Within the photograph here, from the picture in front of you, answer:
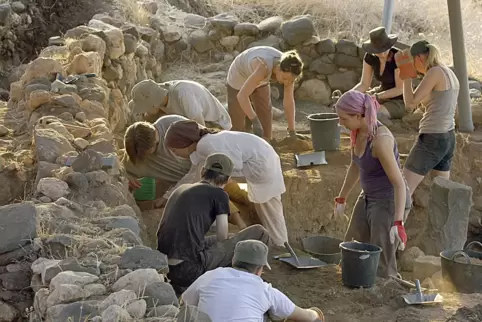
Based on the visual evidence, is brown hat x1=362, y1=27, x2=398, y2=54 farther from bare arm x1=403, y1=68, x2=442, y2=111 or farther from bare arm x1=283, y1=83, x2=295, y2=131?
bare arm x1=403, y1=68, x2=442, y2=111

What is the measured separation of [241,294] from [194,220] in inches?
48.0

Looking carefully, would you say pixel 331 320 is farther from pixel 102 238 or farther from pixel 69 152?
pixel 69 152

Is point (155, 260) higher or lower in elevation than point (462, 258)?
higher

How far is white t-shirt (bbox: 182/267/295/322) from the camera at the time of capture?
4094mm

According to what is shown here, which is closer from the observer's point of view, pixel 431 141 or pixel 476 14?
pixel 431 141

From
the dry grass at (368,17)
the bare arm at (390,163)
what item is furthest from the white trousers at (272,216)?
the dry grass at (368,17)

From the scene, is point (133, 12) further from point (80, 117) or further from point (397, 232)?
point (397, 232)

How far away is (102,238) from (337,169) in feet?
15.7

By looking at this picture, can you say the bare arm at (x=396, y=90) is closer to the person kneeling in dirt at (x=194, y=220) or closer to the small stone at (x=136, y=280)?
the person kneeling in dirt at (x=194, y=220)

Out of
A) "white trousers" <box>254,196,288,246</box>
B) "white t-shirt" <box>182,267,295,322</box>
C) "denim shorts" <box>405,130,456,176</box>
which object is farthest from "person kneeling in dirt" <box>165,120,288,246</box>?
"white t-shirt" <box>182,267,295,322</box>

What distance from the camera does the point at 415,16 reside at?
624 inches

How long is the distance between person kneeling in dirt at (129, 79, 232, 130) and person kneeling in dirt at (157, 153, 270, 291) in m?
2.22

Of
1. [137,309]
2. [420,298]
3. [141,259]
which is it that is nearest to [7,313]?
[141,259]

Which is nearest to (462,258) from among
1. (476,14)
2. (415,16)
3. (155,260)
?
(155,260)
